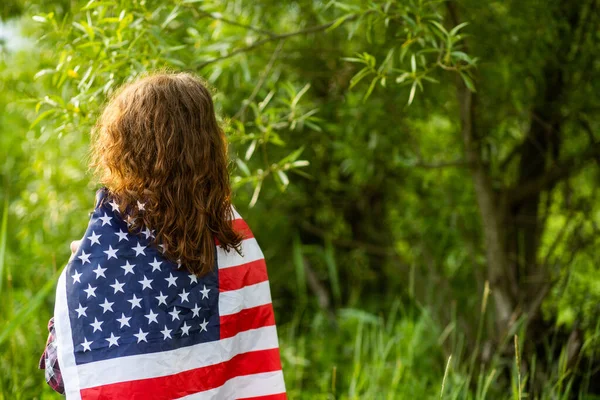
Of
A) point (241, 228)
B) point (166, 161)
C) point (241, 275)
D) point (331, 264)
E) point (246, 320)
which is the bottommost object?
point (331, 264)

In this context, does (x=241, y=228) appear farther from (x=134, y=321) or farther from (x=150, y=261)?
(x=134, y=321)

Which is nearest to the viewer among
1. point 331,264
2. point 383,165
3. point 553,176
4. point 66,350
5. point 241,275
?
point 66,350

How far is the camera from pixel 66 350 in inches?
63.8

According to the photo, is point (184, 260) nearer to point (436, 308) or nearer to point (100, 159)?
point (100, 159)

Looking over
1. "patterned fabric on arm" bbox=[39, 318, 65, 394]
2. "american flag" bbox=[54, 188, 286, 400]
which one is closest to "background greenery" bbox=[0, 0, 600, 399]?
"patterned fabric on arm" bbox=[39, 318, 65, 394]

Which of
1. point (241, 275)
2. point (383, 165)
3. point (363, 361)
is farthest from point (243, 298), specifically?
point (383, 165)

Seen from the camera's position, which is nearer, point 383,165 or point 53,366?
point 53,366

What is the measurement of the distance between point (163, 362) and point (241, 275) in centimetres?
32

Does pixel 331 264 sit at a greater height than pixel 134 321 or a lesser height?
lesser

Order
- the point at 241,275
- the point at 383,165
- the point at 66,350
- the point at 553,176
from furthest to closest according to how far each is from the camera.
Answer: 1. the point at 383,165
2. the point at 553,176
3. the point at 241,275
4. the point at 66,350

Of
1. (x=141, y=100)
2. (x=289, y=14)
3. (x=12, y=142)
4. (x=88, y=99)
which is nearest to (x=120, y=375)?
(x=141, y=100)

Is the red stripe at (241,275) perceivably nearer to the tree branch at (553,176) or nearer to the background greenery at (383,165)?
the background greenery at (383,165)

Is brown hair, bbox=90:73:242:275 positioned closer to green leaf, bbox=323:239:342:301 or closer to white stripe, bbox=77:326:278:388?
white stripe, bbox=77:326:278:388

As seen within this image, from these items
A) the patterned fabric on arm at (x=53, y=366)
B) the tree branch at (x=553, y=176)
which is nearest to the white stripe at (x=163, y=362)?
the patterned fabric on arm at (x=53, y=366)
